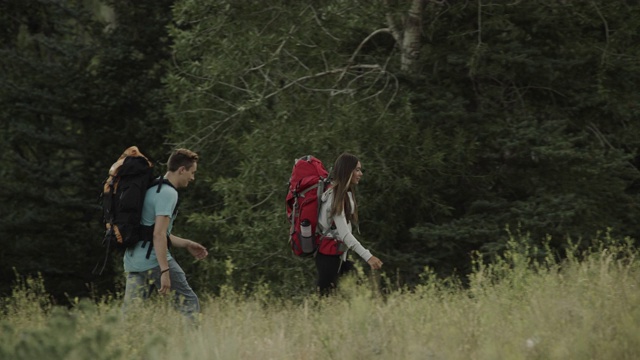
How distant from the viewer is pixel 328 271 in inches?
289

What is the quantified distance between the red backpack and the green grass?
634 mm

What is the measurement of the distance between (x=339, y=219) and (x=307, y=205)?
0.26 metres

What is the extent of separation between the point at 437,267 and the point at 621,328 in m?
9.48

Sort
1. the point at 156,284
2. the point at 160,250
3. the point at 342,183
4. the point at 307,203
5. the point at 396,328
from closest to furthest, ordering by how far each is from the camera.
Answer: the point at 396,328, the point at 160,250, the point at 156,284, the point at 342,183, the point at 307,203

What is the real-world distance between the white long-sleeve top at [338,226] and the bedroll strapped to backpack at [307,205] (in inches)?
1.4

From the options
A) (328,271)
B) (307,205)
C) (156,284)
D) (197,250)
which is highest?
(307,205)

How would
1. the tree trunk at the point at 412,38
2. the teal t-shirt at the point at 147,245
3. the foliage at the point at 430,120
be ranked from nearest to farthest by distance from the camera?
the teal t-shirt at the point at 147,245 → the foliage at the point at 430,120 → the tree trunk at the point at 412,38

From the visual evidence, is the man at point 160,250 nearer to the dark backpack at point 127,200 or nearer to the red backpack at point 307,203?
the dark backpack at point 127,200

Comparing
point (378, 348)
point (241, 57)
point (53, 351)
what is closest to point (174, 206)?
point (378, 348)

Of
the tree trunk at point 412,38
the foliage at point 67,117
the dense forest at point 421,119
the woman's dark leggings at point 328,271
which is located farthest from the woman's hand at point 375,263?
the foliage at point 67,117

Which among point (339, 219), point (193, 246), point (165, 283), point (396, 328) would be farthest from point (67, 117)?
point (396, 328)

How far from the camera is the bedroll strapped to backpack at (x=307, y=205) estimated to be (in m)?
7.24

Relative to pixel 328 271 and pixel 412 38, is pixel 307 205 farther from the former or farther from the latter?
pixel 412 38

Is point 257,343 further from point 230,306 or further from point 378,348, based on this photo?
point 230,306
